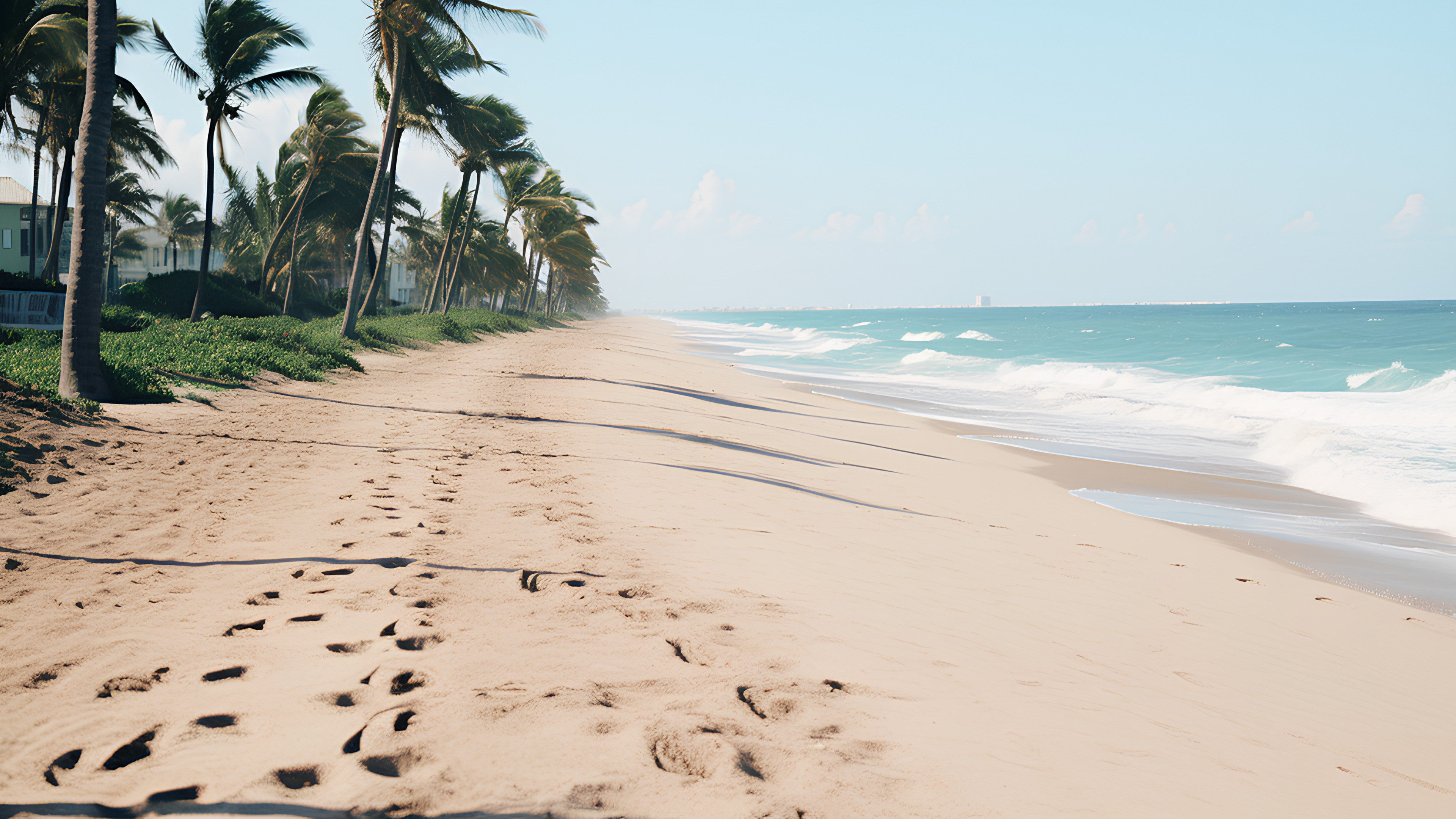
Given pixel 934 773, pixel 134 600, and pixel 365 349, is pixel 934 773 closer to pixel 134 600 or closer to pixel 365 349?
pixel 134 600

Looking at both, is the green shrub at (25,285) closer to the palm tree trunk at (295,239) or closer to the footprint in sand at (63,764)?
the palm tree trunk at (295,239)

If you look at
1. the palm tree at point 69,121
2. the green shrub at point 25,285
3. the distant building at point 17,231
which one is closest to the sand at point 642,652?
the green shrub at point 25,285

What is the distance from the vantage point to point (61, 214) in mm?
18609

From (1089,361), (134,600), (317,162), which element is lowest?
(134,600)

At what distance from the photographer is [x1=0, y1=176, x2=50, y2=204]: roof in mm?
35125

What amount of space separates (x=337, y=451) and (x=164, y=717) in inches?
202

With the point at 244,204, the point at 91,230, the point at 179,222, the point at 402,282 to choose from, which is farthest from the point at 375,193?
the point at 402,282

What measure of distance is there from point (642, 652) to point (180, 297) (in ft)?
77.1

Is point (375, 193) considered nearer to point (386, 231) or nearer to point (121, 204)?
point (386, 231)

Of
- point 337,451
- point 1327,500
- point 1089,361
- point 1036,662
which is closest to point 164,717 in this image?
point 1036,662

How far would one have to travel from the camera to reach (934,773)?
2689 millimetres

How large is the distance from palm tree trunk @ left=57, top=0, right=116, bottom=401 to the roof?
37.8m

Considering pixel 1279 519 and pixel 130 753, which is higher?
pixel 1279 519

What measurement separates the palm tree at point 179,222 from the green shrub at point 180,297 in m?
32.2
